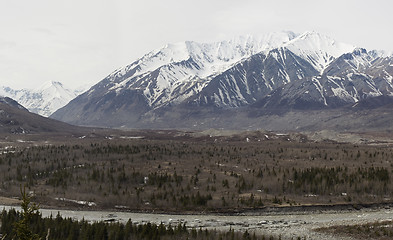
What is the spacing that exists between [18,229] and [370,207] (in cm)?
8335

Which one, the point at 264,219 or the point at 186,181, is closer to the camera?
the point at 264,219

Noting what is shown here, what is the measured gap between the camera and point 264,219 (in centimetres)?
7519

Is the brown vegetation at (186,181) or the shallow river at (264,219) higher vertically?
the brown vegetation at (186,181)

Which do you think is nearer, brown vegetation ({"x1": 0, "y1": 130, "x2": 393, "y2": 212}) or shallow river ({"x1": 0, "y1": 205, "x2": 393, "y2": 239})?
shallow river ({"x1": 0, "y1": 205, "x2": 393, "y2": 239})

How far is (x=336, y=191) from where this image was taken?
307ft

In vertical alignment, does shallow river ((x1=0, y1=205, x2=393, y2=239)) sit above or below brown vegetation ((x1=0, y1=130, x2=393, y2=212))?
below

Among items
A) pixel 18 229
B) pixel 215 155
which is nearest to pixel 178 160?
pixel 215 155

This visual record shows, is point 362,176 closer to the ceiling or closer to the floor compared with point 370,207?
closer to the ceiling

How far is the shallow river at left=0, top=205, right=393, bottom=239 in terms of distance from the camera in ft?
216

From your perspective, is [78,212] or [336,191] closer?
[78,212]

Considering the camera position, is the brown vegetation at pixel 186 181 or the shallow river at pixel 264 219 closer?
the shallow river at pixel 264 219

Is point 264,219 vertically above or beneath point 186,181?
beneath

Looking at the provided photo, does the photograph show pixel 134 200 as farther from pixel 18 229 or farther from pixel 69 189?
pixel 18 229

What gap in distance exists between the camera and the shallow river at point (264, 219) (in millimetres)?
65688
